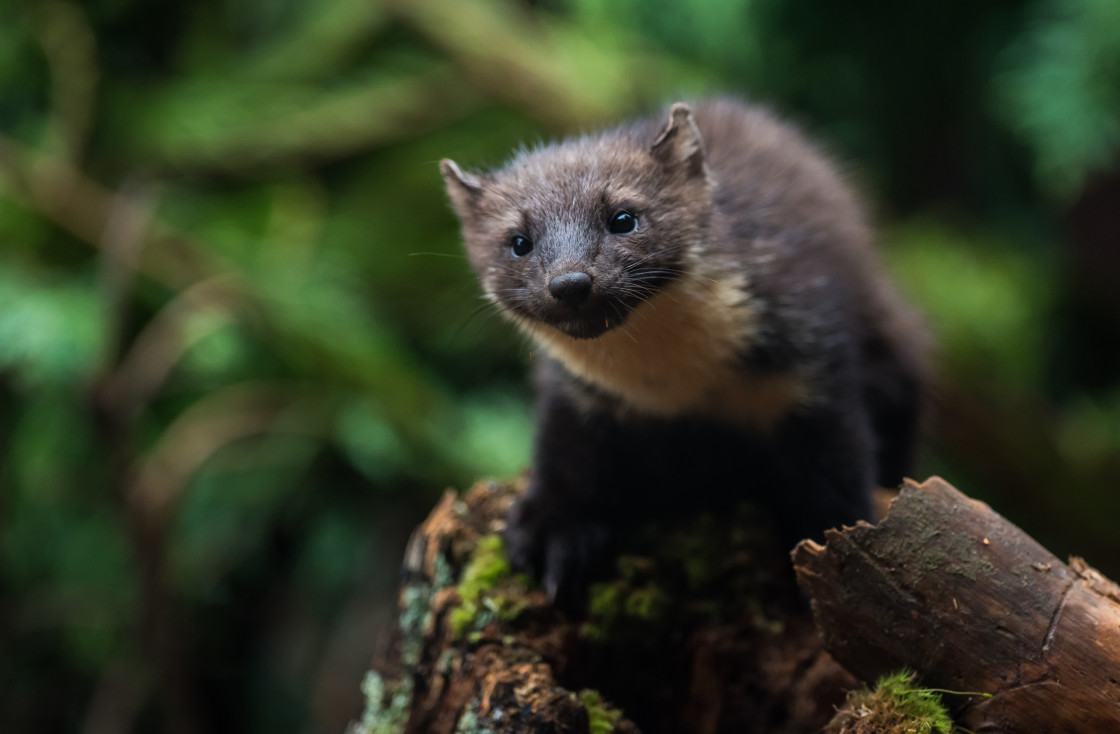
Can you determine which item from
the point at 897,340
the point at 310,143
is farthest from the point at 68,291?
the point at 897,340

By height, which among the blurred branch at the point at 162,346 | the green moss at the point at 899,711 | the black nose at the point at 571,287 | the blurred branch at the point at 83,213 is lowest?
the green moss at the point at 899,711

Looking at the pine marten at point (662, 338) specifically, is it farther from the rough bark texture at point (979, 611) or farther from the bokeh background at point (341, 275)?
the bokeh background at point (341, 275)

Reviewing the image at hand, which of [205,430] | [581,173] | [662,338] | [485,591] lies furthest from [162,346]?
[662,338]

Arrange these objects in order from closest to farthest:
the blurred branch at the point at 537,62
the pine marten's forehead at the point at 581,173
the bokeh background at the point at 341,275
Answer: the pine marten's forehead at the point at 581,173
the bokeh background at the point at 341,275
the blurred branch at the point at 537,62

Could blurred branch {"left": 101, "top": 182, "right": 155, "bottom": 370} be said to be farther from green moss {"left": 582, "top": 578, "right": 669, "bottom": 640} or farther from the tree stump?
green moss {"left": 582, "top": 578, "right": 669, "bottom": 640}

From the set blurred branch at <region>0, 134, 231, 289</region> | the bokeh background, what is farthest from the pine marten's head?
blurred branch at <region>0, 134, 231, 289</region>

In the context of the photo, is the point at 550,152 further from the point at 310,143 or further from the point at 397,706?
the point at 310,143

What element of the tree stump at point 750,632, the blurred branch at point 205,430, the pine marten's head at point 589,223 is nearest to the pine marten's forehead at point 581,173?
the pine marten's head at point 589,223
